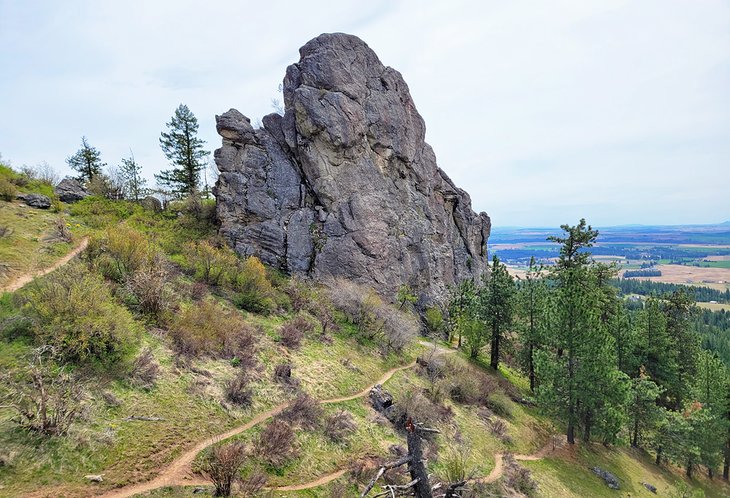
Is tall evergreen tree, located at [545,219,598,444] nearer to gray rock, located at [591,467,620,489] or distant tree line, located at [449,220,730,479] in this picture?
distant tree line, located at [449,220,730,479]

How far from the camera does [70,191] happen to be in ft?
117

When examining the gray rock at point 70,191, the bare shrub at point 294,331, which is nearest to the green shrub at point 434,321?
the bare shrub at point 294,331

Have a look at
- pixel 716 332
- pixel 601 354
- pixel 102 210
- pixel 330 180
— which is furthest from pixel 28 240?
pixel 716 332

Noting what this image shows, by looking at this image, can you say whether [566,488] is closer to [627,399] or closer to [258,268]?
[627,399]

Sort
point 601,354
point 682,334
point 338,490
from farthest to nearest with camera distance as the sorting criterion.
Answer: point 682,334
point 601,354
point 338,490

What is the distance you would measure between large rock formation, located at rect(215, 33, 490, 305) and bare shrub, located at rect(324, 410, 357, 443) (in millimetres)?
21621

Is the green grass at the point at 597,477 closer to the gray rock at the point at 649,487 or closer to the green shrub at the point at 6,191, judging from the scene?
the gray rock at the point at 649,487

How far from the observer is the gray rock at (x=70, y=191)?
114ft

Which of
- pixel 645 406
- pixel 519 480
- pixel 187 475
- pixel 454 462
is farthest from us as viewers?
pixel 645 406

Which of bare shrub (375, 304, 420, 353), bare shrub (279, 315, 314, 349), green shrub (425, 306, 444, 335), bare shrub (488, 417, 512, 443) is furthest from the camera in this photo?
green shrub (425, 306, 444, 335)

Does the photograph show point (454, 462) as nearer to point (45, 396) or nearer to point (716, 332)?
point (45, 396)

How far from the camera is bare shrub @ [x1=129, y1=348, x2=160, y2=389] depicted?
1460cm

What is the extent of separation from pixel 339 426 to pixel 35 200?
30514 mm

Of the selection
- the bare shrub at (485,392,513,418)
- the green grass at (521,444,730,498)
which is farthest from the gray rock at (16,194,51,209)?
the green grass at (521,444,730,498)
